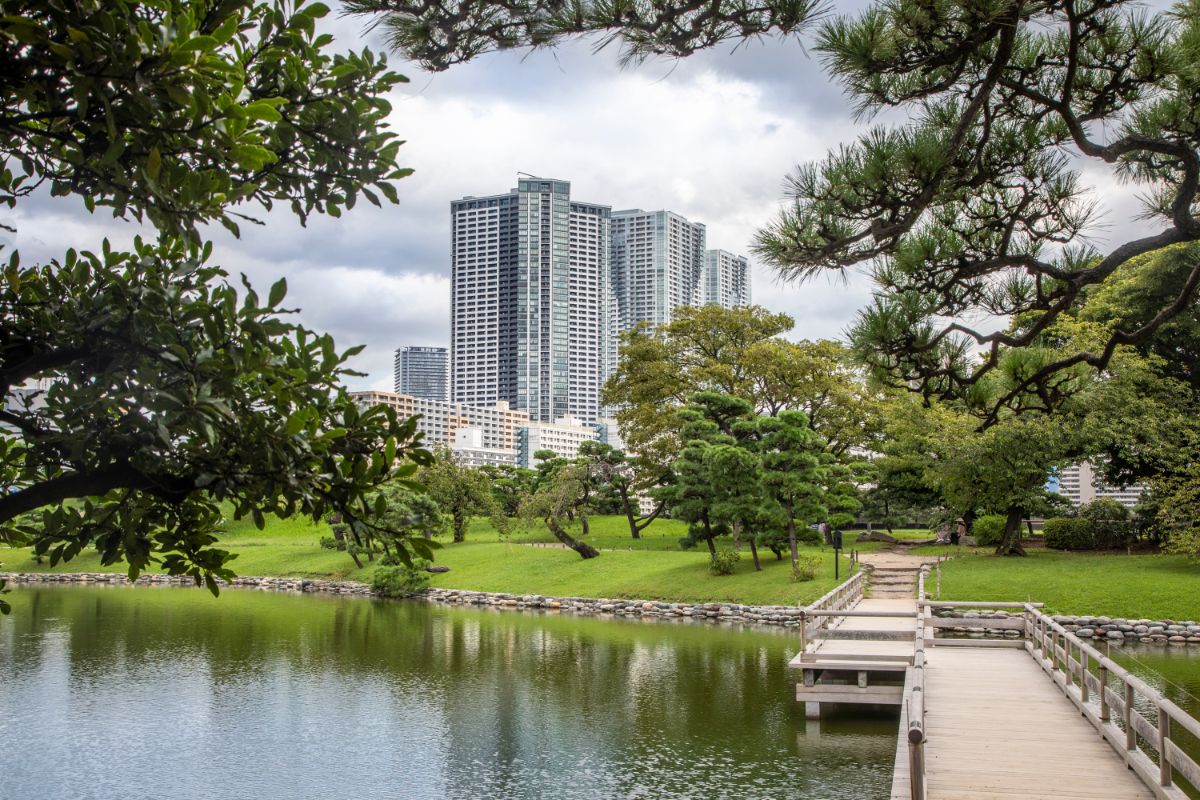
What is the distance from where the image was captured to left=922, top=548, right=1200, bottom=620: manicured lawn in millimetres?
19625

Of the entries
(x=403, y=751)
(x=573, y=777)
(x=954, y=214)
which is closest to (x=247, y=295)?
(x=954, y=214)

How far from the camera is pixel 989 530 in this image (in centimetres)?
2878

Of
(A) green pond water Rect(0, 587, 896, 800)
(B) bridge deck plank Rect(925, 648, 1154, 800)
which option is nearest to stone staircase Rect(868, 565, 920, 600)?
(A) green pond water Rect(0, 587, 896, 800)

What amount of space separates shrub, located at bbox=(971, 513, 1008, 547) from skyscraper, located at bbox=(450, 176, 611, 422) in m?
58.7

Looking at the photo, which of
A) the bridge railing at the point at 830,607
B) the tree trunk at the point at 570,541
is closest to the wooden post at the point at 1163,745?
the bridge railing at the point at 830,607

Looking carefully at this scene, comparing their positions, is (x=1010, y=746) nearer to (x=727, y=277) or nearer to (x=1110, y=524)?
(x=1110, y=524)

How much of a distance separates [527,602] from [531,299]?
7072 cm

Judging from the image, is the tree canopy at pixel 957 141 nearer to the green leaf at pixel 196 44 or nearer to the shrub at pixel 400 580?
the green leaf at pixel 196 44

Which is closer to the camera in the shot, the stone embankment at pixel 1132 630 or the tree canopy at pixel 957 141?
the tree canopy at pixel 957 141

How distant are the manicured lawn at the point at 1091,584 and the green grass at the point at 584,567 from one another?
3.20 meters

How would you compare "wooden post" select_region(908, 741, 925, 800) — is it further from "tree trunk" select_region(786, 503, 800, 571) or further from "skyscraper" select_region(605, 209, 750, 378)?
"skyscraper" select_region(605, 209, 750, 378)

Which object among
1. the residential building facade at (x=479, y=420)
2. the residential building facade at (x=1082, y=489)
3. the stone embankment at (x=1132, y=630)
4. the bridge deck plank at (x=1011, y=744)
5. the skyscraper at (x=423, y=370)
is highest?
the skyscraper at (x=423, y=370)

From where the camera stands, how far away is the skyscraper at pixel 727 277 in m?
83.1

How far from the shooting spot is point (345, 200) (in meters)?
3.37
